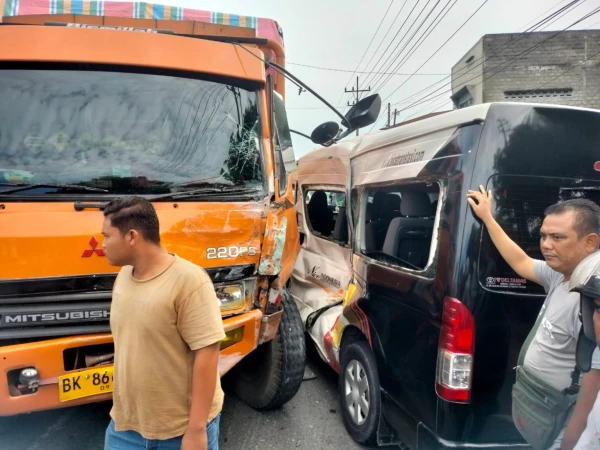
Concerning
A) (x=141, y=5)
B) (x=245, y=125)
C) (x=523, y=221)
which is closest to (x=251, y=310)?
(x=245, y=125)

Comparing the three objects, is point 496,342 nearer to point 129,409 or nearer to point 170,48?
point 129,409

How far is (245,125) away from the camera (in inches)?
122

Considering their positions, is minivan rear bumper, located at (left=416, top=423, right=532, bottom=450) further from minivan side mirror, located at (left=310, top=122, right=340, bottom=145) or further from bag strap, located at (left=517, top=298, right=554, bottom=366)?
minivan side mirror, located at (left=310, top=122, right=340, bottom=145)

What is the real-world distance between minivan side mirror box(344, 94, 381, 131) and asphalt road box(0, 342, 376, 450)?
2391 mm

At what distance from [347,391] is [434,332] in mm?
1287

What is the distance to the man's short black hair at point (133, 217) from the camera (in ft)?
5.54

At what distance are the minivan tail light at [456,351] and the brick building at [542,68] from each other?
15.7 metres

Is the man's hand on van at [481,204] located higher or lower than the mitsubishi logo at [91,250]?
higher

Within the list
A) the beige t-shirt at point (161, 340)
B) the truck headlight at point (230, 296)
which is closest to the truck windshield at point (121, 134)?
the truck headlight at point (230, 296)

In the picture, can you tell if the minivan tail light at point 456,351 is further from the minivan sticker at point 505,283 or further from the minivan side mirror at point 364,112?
the minivan side mirror at point 364,112

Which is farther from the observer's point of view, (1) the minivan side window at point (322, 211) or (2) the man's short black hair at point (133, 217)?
(1) the minivan side window at point (322, 211)

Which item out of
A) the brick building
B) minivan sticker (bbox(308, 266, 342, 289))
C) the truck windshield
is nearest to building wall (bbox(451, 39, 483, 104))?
the brick building

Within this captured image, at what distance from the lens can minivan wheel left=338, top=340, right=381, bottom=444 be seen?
2.89 metres

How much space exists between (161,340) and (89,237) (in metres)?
1.00
